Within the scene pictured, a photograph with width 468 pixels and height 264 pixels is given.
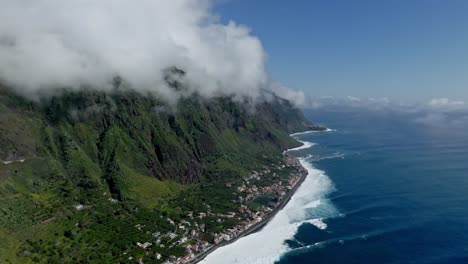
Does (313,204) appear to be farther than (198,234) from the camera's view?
Yes

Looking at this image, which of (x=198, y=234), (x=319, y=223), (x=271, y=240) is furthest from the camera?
(x=319, y=223)

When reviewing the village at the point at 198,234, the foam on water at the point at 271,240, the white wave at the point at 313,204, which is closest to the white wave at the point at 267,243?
the foam on water at the point at 271,240

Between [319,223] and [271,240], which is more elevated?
[319,223]

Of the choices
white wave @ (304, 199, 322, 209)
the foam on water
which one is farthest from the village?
white wave @ (304, 199, 322, 209)

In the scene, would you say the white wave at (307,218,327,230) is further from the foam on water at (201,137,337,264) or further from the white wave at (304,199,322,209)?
the white wave at (304,199,322,209)

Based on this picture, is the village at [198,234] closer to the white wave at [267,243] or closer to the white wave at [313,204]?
the white wave at [267,243]

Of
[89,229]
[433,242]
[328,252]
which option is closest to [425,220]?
[433,242]

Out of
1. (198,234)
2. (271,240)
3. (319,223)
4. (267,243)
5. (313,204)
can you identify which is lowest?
(267,243)

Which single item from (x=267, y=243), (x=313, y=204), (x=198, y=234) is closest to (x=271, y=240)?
(x=267, y=243)

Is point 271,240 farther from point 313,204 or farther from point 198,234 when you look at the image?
point 313,204

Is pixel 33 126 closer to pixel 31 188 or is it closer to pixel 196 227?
pixel 31 188

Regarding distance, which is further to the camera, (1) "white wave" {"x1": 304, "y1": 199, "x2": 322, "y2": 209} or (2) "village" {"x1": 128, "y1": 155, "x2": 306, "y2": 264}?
(1) "white wave" {"x1": 304, "y1": 199, "x2": 322, "y2": 209}
